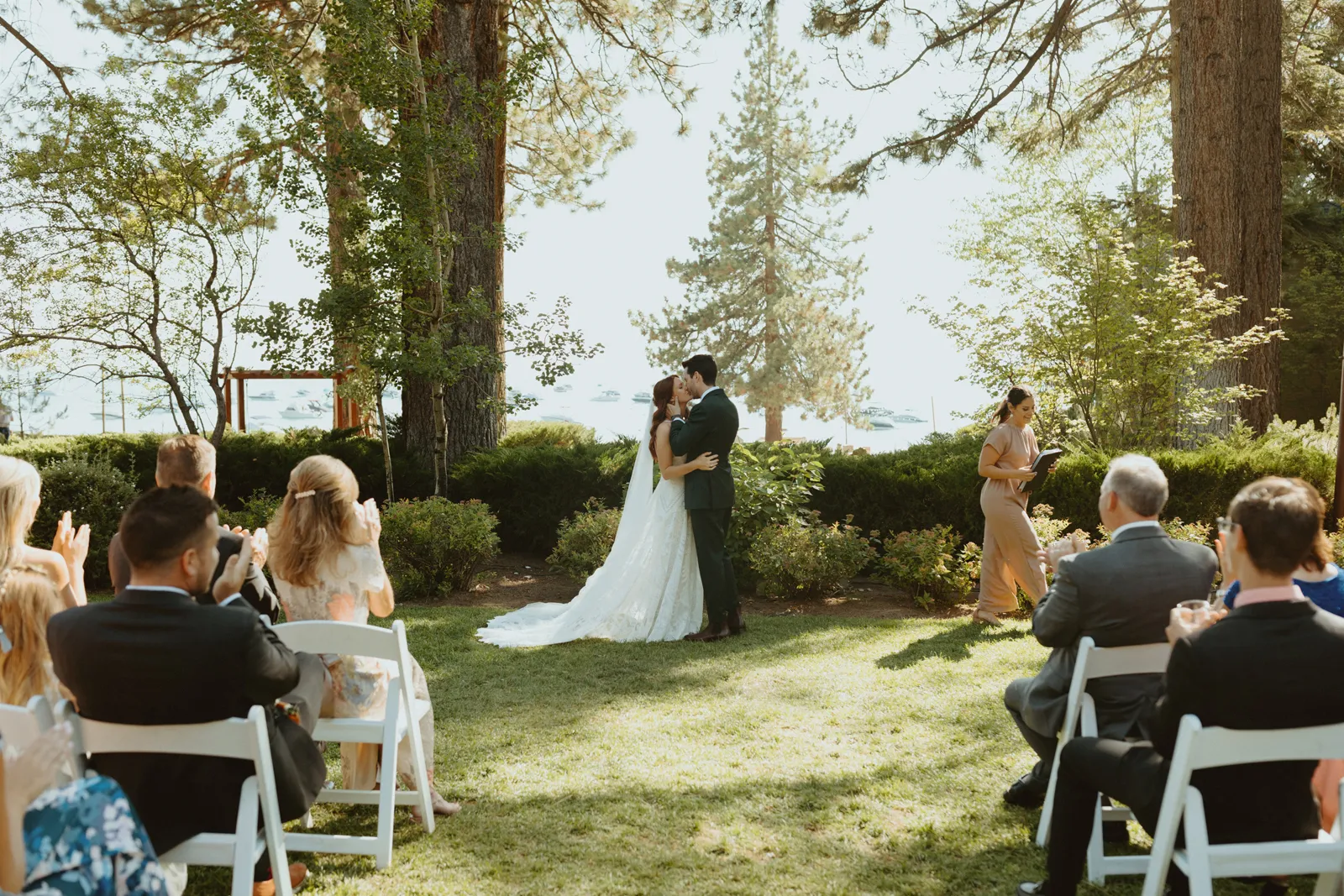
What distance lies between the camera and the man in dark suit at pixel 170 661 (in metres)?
2.73

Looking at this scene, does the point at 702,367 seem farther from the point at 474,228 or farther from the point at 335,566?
the point at 474,228

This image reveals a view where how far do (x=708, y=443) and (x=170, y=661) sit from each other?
5141 mm

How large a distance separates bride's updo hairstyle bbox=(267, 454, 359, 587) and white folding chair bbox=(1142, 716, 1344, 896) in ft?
9.87

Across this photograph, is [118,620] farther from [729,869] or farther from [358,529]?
[729,869]

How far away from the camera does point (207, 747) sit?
9.12 feet

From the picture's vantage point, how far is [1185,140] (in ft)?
40.1

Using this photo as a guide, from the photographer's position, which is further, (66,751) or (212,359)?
(212,359)

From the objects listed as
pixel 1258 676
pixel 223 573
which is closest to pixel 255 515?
pixel 223 573

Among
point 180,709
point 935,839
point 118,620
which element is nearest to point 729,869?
point 935,839

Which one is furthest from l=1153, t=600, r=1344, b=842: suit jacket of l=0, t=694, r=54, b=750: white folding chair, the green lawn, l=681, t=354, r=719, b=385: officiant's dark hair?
l=681, t=354, r=719, b=385: officiant's dark hair

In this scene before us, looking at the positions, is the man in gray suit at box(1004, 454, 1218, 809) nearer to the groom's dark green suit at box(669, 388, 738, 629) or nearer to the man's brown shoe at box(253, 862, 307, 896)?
the man's brown shoe at box(253, 862, 307, 896)

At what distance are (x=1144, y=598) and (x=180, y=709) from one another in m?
3.06

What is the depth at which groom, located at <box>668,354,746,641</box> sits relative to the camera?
7508 millimetres

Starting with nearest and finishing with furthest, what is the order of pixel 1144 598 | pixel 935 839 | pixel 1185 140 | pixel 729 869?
pixel 1144 598, pixel 729 869, pixel 935 839, pixel 1185 140
